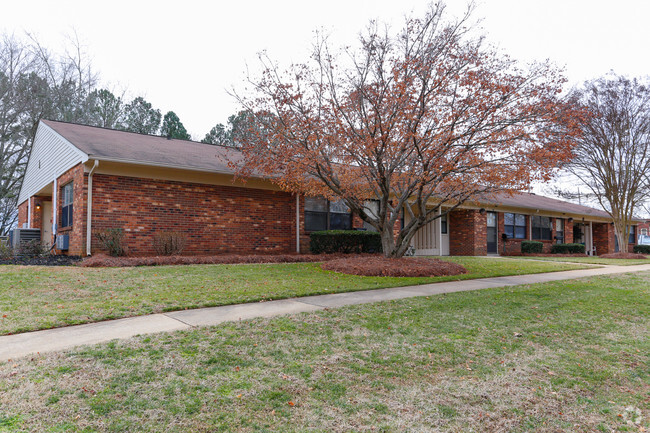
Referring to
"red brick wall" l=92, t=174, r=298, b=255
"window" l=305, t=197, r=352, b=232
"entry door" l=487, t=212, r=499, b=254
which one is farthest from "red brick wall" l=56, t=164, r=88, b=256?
"entry door" l=487, t=212, r=499, b=254

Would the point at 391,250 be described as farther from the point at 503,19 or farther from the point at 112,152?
the point at 112,152

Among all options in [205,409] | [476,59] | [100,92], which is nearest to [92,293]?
[205,409]

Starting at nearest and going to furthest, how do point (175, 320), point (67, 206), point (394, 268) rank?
point (175, 320) → point (394, 268) → point (67, 206)

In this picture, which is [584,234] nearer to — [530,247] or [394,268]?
[530,247]

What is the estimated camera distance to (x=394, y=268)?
9.05m

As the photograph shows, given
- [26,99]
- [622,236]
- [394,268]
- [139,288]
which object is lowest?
[139,288]

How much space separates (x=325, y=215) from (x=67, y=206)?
8.44 m

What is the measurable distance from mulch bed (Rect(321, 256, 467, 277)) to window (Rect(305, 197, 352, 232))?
15.2 feet

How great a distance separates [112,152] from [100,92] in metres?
19.9

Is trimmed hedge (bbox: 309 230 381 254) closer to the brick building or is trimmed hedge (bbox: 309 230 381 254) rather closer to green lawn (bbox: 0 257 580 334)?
the brick building

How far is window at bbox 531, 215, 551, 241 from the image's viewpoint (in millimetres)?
23156

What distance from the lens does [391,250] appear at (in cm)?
1068

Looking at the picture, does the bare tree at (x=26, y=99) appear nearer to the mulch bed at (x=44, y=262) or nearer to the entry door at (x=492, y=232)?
the mulch bed at (x=44, y=262)

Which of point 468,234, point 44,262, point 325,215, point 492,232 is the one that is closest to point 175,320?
point 44,262
